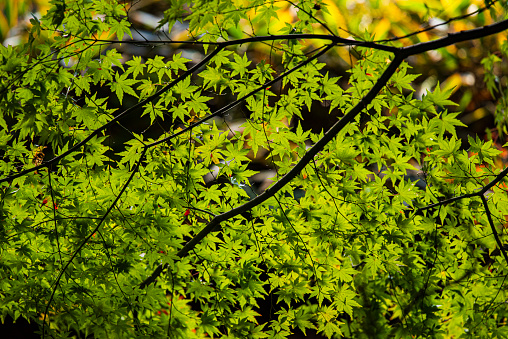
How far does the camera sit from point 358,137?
168cm

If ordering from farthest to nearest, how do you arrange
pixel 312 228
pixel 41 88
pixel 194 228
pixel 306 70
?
pixel 194 228, pixel 312 228, pixel 306 70, pixel 41 88

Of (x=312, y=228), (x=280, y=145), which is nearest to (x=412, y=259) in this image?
(x=312, y=228)

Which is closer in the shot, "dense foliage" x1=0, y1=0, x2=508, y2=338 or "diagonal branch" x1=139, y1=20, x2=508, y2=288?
"diagonal branch" x1=139, y1=20, x2=508, y2=288

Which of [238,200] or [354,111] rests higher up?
[354,111]

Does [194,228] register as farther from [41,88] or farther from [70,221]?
[41,88]

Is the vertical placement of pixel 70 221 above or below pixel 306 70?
below

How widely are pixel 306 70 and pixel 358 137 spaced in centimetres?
35

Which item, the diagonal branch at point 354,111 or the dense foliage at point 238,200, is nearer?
the diagonal branch at point 354,111

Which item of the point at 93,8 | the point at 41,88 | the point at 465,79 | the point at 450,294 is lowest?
the point at 450,294

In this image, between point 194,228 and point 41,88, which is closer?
point 41,88

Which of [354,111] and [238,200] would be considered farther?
[238,200]

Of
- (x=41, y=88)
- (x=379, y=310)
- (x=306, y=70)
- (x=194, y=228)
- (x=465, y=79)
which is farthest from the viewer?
(x=465, y=79)

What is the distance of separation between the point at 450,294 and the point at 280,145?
1159mm

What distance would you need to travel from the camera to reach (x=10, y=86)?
1498 millimetres
